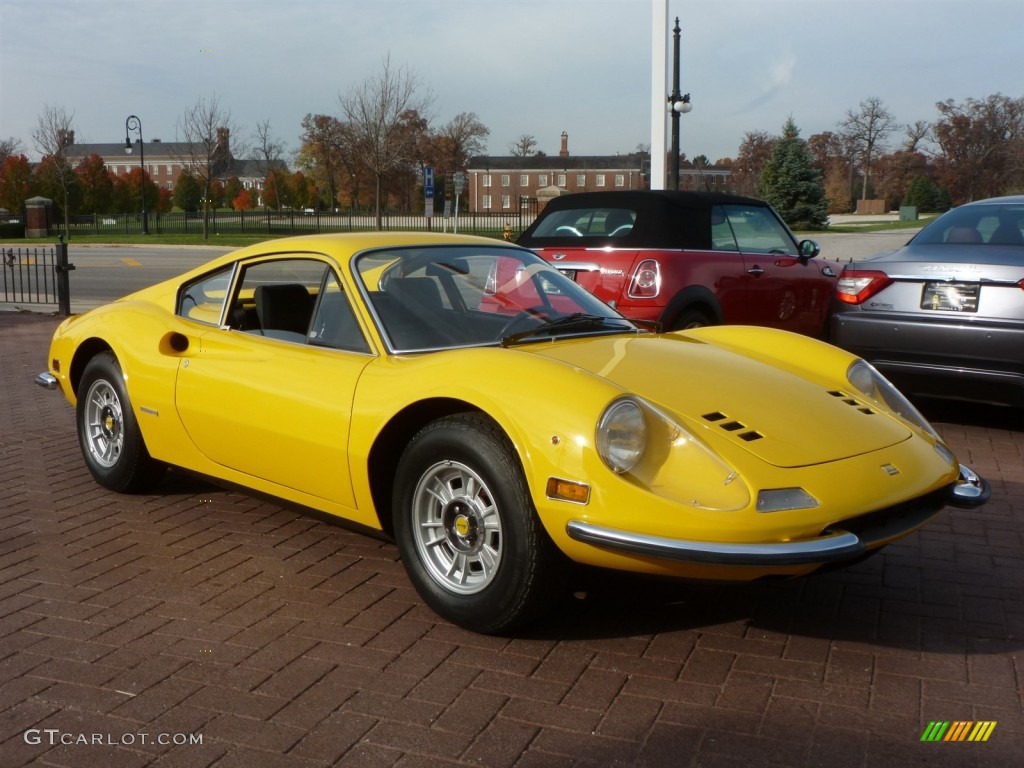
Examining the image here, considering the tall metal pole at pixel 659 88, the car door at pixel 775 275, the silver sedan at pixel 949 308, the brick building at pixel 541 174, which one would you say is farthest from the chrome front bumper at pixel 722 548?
the brick building at pixel 541 174

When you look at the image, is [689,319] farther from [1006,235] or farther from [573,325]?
[573,325]

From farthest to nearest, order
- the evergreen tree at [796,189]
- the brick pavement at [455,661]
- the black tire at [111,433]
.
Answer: the evergreen tree at [796,189]
the black tire at [111,433]
the brick pavement at [455,661]

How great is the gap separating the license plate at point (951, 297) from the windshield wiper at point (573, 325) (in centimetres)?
318

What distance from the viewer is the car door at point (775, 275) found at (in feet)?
27.6

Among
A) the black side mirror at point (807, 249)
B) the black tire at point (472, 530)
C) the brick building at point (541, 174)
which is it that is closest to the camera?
the black tire at point (472, 530)

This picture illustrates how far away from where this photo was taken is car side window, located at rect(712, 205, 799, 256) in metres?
8.44

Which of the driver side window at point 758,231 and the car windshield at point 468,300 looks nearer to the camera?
the car windshield at point 468,300

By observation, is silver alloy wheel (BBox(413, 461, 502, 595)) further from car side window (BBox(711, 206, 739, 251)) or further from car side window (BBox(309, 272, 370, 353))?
car side window (BBox(711, 206, 739, 251))

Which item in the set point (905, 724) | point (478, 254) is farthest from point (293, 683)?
point (478, 254)

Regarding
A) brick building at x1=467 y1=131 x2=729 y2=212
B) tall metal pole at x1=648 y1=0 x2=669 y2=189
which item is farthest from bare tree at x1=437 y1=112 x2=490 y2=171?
tall metal pole at x1=648 y1=0 x2=669 y2=189

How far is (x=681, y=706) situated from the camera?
301cm

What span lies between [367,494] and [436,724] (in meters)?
1.10

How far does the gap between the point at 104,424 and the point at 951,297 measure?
535 cm

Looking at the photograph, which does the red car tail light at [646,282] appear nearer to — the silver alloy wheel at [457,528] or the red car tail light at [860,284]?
the red car tail light at [860,284]
